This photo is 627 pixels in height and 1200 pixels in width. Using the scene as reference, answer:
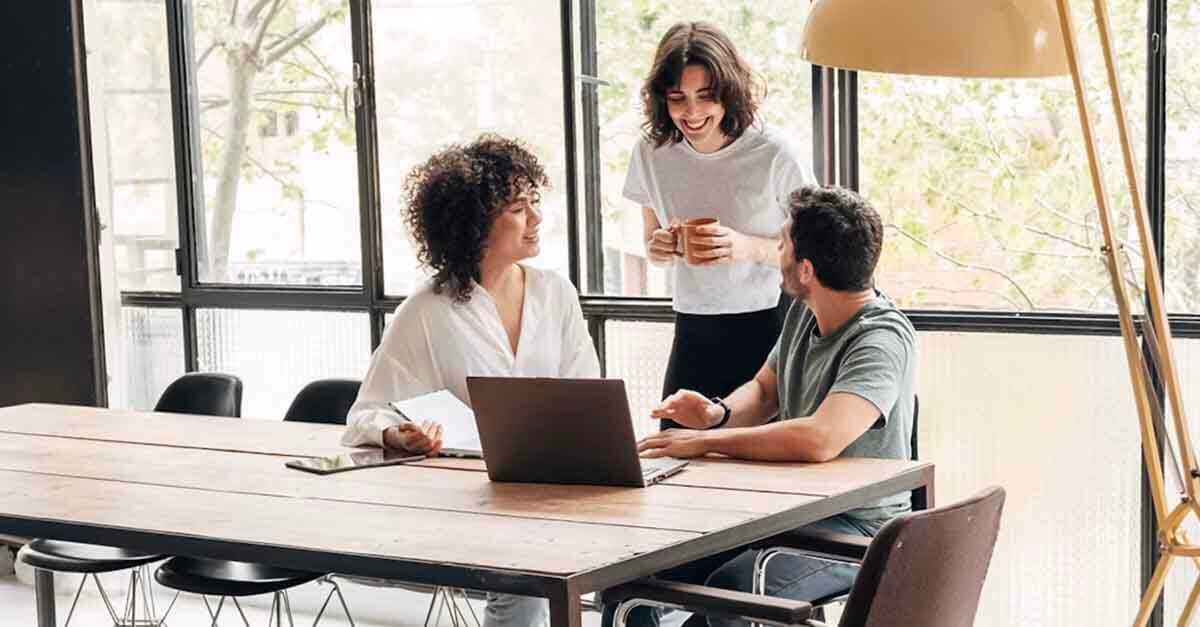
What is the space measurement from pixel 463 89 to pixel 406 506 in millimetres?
2473

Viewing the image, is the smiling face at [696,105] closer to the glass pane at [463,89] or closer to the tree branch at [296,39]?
the glass pane at [463,89]

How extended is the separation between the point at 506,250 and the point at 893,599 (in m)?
1.57

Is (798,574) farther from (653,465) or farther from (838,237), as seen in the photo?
(838,237)

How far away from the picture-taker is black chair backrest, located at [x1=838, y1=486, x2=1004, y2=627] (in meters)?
2.26

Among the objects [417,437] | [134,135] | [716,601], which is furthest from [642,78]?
[716,601]

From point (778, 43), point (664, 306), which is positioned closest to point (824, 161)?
point (778, 43)

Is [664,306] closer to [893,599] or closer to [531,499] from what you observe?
[531,499]

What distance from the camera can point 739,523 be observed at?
8.40ft

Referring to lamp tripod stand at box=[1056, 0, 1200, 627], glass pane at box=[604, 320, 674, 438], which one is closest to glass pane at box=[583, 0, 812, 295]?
A: glass pane at box=[604, 320, 674, 438]

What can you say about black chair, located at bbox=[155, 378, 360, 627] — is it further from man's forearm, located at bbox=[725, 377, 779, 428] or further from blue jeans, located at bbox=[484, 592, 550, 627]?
man's forearm, located at bbox=[725, 377, 779, 428]

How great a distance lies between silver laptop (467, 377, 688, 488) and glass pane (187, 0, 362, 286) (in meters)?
2.44

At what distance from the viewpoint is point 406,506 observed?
2820 mm

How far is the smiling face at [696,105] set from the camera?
388 cm

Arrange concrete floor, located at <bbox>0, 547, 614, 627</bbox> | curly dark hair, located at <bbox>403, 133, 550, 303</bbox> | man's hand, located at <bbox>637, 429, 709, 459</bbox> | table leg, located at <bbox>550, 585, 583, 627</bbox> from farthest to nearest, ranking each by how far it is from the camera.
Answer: concrete floor, located at <bbox>0, 547, 614, 627</bbox>
curly dark hair, located at <bbox>403, 133, 550, 303</bbox>
man's hand, located at <bbox>637, 429, 709, 459</bbox>
table leg, located at <bbox>550, 585, 583, 627</bbox>
